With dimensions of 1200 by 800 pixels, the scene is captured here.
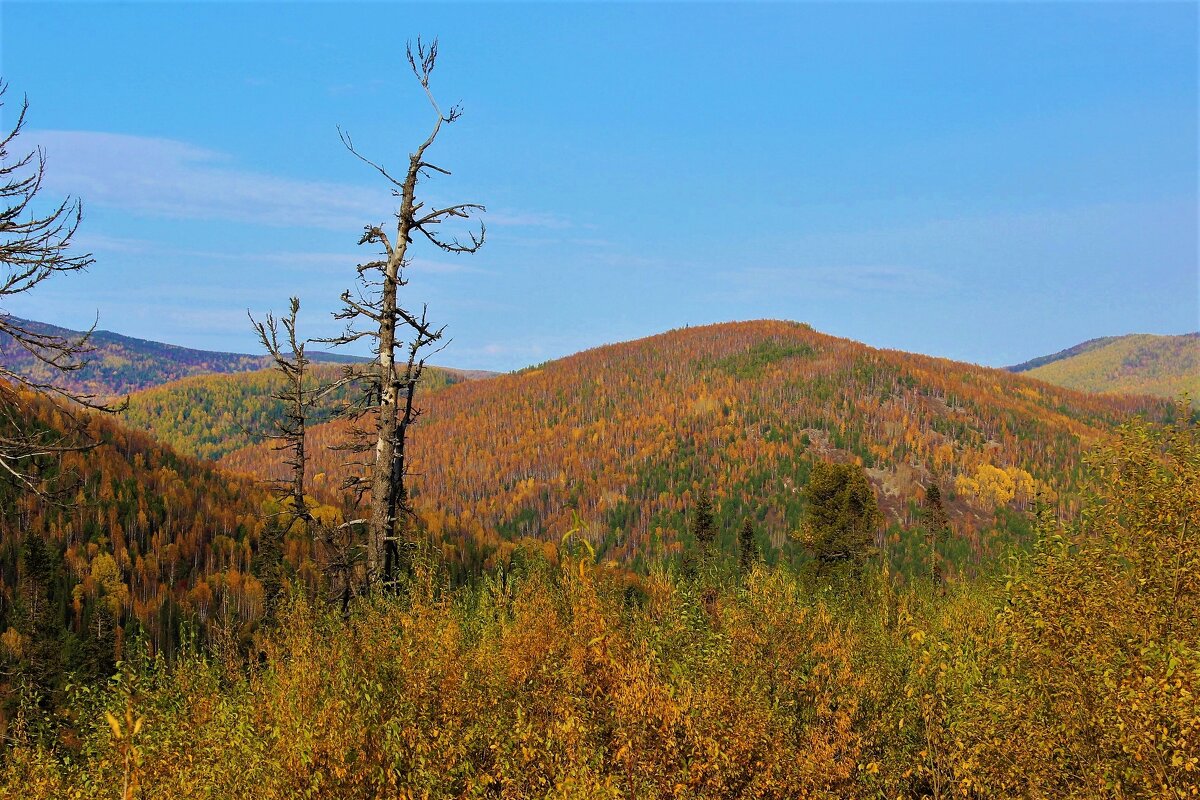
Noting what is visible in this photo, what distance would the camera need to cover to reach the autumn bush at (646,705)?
887 centimetres

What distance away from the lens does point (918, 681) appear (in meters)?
16.0

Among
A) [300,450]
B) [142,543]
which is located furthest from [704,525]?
[142,543]

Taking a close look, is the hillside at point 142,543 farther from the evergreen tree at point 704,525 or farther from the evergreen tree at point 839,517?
the evergreen tree at point 839,517

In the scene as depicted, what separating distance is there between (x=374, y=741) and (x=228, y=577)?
306ft

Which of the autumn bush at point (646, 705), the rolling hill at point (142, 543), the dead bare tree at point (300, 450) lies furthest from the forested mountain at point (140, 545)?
the autumn bush at point (646, 705)

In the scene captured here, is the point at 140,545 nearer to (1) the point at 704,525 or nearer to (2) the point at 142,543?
(2) the point at 142,543

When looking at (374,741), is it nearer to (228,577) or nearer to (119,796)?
(119,796)

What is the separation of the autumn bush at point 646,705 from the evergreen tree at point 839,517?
4210 centimetres

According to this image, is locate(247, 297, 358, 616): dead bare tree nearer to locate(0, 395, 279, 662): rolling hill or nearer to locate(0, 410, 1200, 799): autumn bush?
locate(0, 410, 1200, 799): autumn bush

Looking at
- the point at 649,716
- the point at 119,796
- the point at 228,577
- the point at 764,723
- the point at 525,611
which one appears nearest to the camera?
the point at 119,796

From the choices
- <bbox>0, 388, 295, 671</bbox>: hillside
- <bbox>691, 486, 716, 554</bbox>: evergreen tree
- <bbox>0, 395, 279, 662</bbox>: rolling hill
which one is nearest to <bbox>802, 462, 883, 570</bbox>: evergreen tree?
<bbox>691, 486, 716, 554</bbox>: evergreen tree

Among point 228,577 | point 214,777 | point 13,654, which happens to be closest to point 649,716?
point 214,777

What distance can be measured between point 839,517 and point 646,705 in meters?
50.8

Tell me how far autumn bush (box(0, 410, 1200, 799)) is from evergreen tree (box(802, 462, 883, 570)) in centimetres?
4210
